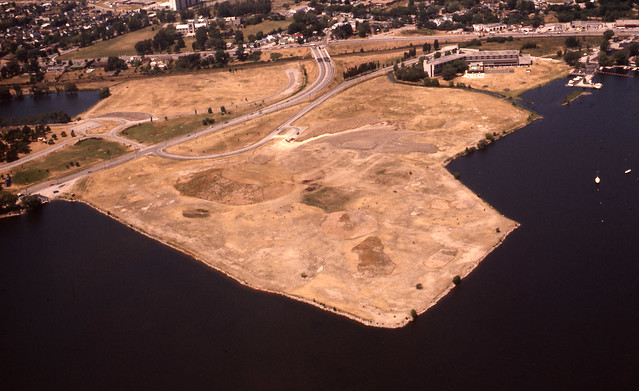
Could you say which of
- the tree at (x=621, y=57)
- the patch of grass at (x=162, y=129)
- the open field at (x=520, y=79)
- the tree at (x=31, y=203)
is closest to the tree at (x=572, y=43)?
the open field at (x=520, y=79)

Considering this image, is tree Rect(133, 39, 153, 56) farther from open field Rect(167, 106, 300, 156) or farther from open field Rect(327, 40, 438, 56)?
open field Rect(167, 106, 300, 156)

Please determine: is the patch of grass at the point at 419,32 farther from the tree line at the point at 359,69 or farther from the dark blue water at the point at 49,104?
the dark blue water at the point at 49,104

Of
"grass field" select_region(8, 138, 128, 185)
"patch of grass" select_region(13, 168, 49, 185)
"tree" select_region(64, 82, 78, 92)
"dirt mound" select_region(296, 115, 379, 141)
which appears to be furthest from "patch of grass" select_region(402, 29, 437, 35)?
"patch of grass" select_region(13, 168, 49, 185)

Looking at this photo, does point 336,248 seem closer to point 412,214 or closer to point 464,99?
point 412,214

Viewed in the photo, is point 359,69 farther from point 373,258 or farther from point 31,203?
point 373,258

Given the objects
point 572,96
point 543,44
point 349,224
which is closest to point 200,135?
point 349,224

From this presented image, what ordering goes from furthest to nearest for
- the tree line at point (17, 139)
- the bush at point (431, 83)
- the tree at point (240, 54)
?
the tree at point (240, 54)
the bush at point (431, 83)
the tree line at point (17, 139)

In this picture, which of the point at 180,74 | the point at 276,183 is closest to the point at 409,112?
the point at 276,183
